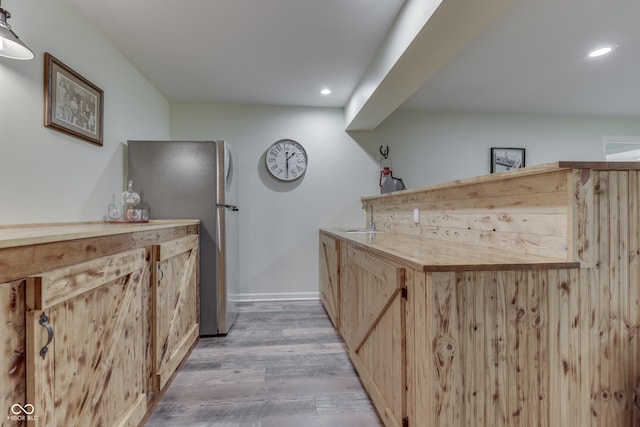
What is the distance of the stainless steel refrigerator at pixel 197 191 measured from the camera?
2.64m

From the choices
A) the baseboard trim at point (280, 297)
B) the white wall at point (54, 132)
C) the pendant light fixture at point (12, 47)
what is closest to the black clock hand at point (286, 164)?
the baseboard trim at point (280, 297)

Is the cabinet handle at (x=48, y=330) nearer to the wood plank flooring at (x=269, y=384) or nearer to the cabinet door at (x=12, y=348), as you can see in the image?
the cabinet door at (x=12, y=348)

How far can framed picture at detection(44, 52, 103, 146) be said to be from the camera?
1818 mm

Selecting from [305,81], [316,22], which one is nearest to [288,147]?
[305,81]

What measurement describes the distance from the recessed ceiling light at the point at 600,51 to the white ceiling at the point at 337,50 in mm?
60

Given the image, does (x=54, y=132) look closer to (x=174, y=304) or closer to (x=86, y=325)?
(x=174, y=304)

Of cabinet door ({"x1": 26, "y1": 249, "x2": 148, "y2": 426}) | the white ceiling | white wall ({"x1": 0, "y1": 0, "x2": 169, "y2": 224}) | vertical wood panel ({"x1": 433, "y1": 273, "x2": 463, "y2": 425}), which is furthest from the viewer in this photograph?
the white ceiling

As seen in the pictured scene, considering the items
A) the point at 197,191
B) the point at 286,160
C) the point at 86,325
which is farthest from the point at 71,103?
the point at 286,160

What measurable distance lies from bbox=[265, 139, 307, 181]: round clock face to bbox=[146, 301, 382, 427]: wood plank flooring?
5.86 feet

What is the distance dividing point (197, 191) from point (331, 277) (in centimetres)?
143

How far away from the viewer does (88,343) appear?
1136 mm

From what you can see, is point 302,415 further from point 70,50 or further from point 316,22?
point 70,50

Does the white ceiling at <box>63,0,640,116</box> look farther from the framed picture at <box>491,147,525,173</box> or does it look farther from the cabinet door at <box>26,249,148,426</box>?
the cabinet door at <box>26,249,148,426</box>

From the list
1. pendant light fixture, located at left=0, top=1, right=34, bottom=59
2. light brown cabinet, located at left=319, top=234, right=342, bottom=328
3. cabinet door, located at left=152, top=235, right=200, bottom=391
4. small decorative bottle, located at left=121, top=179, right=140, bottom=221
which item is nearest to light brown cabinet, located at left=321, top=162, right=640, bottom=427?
cabinet door, located at left=152, top=235, right=200, bottom=391
